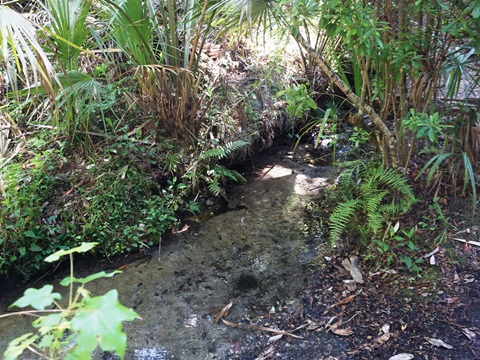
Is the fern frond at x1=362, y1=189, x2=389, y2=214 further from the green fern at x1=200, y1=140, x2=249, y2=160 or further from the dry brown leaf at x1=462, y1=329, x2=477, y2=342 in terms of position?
the green fern at x1=200, y1=140, x2=249, y2=160

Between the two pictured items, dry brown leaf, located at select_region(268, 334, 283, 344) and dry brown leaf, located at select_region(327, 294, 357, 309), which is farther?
dry brown leaf, located at select_region(327, 294, 357, 309)

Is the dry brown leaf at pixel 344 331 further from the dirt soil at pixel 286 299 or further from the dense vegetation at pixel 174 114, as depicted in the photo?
the dense vegetation at pixel 174 114

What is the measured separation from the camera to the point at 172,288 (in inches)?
108

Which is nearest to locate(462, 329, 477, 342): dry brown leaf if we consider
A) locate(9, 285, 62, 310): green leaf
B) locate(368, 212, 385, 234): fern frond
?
locate(368, 212, 385, 234): fern frond

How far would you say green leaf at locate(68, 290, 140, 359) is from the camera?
833mm

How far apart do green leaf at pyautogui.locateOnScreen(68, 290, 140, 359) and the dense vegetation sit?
5.98 feet

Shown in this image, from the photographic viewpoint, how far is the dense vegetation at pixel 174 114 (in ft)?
8.21

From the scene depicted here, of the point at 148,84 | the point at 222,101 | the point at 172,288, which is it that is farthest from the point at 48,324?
the point at 222,101

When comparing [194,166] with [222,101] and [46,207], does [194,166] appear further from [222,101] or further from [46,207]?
[46,207]

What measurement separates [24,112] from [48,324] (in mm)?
3592

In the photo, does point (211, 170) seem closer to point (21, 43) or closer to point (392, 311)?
point (21, 43)

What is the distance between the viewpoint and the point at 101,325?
0.86 m

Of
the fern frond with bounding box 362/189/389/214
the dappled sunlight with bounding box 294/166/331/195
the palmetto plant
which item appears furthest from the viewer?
the dappled sunlight with bounding box 294/166/331/195

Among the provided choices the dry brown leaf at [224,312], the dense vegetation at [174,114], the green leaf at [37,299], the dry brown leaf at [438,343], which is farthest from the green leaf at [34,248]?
the dry brown leaf at [438,343]
